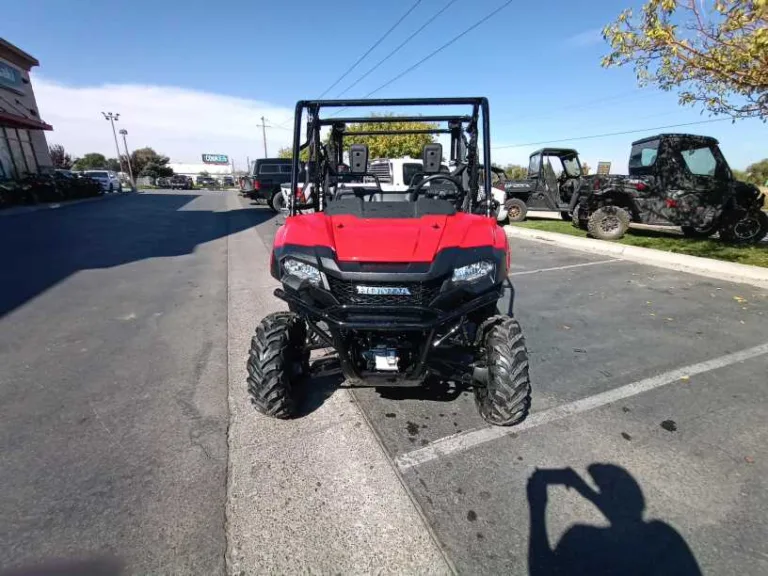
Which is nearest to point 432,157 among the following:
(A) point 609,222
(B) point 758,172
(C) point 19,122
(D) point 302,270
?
(D) point 302,270

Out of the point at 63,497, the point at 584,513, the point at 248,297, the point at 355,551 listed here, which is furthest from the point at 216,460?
the point at 248,297

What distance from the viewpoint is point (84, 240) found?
383 inches

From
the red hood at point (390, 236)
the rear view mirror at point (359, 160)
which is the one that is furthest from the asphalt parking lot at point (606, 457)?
the rear view mirror at point (359, 160)

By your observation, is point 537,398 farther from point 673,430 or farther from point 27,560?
point 27,560

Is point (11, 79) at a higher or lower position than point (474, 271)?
higher

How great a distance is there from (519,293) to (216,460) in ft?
15.0

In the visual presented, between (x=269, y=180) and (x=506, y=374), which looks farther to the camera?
(x=269, y=180)

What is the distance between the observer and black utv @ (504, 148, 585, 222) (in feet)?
41.5

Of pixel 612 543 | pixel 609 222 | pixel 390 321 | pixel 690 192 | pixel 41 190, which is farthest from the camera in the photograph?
pixel 41 190

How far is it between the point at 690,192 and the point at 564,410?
821 cm

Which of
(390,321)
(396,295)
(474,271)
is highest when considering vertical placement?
(474,271)

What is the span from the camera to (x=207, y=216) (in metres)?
16.1

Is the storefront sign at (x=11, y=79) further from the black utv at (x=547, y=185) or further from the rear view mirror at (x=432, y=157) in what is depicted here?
the rear view mirror at (x=432, y=157)

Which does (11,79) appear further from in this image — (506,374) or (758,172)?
(758,172)
